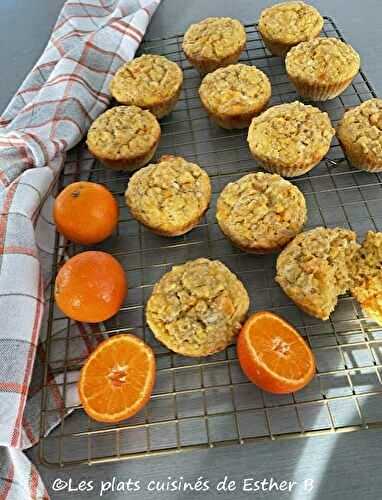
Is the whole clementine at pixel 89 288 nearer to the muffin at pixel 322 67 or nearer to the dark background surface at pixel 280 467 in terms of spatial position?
the dark background surface at pixel 280 467

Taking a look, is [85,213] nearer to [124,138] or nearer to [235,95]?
[124,138]

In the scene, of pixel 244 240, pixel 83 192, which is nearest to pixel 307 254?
pixel 244 240

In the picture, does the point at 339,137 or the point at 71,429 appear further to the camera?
the point at 339,137

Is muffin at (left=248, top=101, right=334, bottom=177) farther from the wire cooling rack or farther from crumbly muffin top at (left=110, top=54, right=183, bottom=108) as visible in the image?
crumbly muffin top at (left=110, top=54, right=183, bottom=108)

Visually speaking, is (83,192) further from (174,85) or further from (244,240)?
(174,85)

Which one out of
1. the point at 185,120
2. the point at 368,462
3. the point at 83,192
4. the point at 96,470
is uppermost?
the point at 83,192

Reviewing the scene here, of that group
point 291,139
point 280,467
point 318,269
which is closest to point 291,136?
point 291,139
